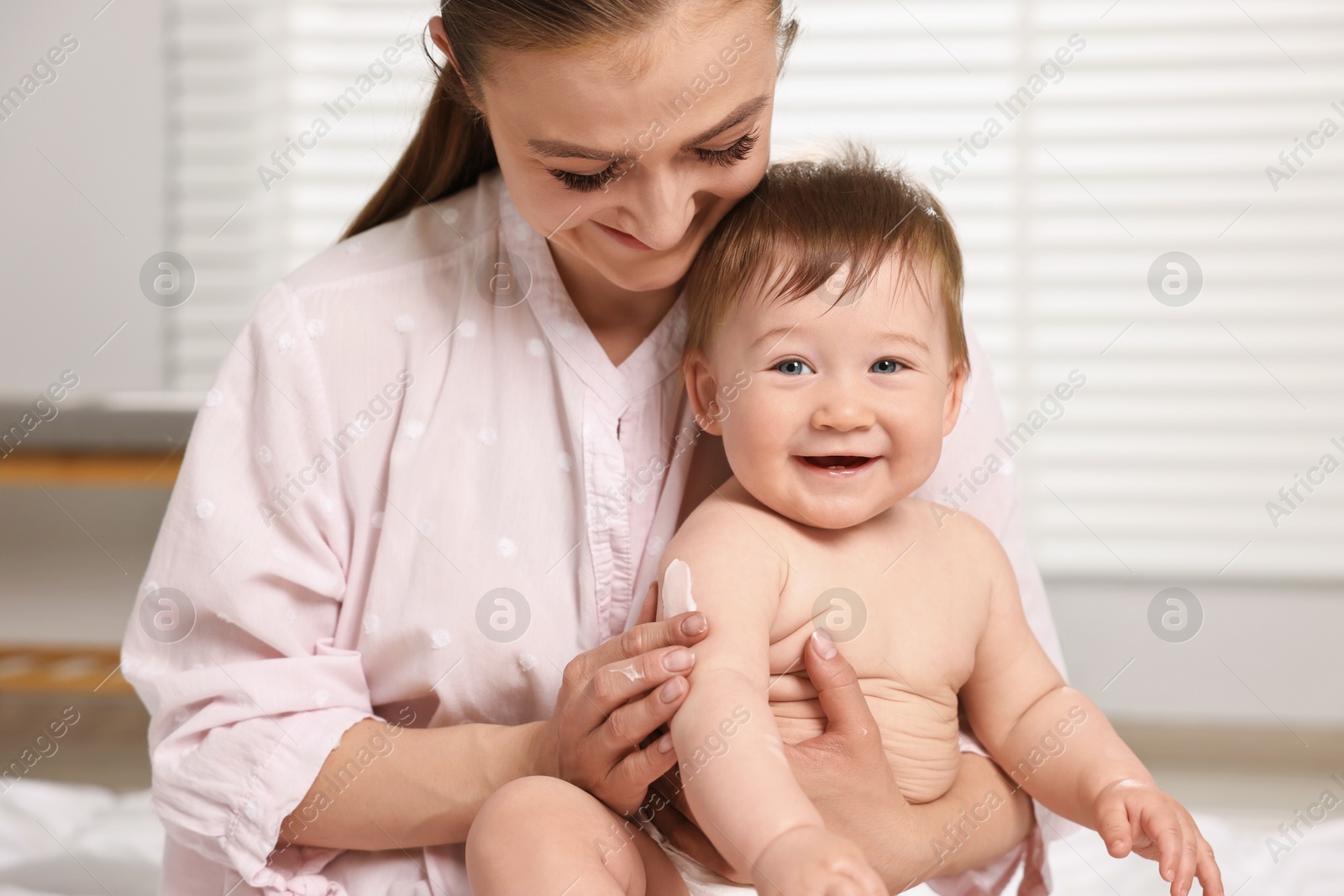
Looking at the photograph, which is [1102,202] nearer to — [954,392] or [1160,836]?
[954,392]

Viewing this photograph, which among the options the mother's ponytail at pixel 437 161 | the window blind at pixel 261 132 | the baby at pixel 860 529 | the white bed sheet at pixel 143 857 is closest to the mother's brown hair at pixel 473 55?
the mother's ponytail at pixel 437 161

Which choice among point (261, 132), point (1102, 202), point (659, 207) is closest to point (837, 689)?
point (659, 207)

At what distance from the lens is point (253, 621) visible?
3.36ft

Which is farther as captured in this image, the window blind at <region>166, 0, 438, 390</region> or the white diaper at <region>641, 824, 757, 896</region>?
the window blind at <region>166, 0, 438, 390</region>

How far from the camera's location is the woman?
35.7 inches

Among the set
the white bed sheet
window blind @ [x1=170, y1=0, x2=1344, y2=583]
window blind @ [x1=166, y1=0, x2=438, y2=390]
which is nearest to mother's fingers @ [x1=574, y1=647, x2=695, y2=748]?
the white bed sheet

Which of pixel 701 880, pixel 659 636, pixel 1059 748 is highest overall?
pixel 659 636

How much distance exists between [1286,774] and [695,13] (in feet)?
7.21

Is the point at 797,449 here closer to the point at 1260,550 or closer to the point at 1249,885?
the point at 1249,885

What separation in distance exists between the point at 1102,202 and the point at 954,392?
147 cm

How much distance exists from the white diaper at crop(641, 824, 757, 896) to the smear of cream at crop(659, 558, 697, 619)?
0.66 ft

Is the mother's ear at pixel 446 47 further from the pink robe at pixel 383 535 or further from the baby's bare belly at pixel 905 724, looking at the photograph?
the baby's bare belly at pixel 905 724

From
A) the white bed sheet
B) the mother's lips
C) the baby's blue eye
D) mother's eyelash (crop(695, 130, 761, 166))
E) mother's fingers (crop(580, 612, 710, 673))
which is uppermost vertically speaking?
mother's eyelash (crop(695, 130, 761, 166))

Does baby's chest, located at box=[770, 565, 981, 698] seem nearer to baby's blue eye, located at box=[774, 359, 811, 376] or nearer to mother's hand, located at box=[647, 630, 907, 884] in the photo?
mother's hand, located at box=[647, 630, 907, 884]
